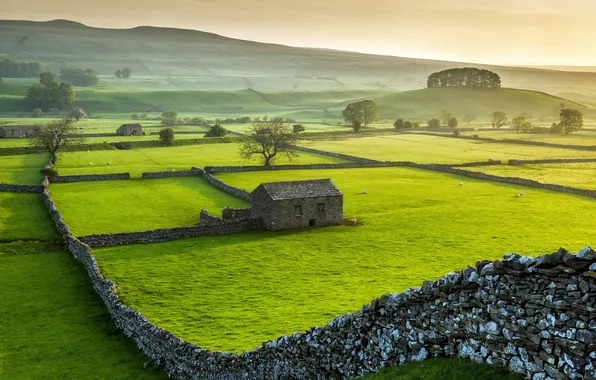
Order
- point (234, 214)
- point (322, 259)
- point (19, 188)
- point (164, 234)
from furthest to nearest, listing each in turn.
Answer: point (19, 188) → point (234, 214) → point (164, 234) → point (322, 259)

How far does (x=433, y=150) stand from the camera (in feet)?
352

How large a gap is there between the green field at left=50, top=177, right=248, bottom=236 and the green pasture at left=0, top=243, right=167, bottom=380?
9822 mm

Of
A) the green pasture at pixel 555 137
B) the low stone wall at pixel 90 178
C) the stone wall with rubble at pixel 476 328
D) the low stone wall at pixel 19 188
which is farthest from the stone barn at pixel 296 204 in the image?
the green pasture at pixel 555 137

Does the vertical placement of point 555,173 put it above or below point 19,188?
above

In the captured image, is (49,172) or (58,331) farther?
(49,172)

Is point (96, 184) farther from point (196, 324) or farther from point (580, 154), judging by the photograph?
point (580, 154)

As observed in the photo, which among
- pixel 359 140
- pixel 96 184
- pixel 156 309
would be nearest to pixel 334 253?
pixel 156 309

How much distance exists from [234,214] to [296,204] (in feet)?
18.9

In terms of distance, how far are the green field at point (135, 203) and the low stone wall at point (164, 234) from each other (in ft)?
11.2

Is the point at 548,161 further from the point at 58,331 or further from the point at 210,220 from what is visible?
the point at 58,331

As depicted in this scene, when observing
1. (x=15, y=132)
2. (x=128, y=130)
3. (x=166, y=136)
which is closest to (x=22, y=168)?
(x=166, y=136)

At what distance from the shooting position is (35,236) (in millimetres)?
42094

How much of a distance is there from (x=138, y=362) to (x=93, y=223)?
26338mm

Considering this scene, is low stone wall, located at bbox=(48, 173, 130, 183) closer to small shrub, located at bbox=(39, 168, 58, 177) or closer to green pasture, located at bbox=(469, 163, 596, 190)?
small shrub, located at bbox=(39, 168, 58, 177)
